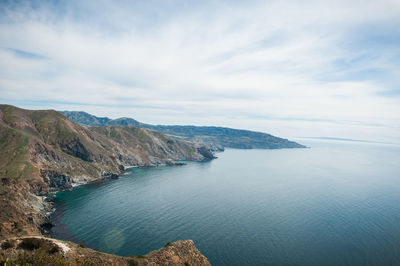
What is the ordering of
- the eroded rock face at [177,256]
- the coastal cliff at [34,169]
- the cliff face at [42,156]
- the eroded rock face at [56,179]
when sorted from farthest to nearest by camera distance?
the eroded rock face at [56,179] < the cliff face at [42,156] < the coastal cliff at [34,169] < the eroded rock face at [177,256]

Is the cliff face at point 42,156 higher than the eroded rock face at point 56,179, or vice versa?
the cliff face at point 42,156

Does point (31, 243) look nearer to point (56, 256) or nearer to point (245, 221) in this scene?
point (56, 256)

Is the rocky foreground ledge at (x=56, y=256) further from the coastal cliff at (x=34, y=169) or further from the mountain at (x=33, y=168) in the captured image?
the mountain at (x=33, y=168)

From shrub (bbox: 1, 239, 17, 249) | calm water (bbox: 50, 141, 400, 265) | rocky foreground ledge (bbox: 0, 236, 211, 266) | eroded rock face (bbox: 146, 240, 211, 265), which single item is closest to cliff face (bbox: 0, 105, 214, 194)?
calm water (bbox: 50, 141, 400, 265)

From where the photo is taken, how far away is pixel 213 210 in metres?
111

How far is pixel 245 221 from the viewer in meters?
97.6

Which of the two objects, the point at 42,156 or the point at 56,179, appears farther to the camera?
the point at 42,156

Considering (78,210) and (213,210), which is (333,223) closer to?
(213,210)

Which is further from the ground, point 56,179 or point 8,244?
point 8,244

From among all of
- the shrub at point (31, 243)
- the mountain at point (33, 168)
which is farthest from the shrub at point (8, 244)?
the mountain at point (33, 168)

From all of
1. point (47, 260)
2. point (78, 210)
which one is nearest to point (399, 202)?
point (47, 260)

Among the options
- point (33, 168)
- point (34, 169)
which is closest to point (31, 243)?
point (34, 169)

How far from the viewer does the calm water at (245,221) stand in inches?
2820

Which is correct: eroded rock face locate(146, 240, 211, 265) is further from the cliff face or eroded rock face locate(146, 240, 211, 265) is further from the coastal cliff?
the cliff face
